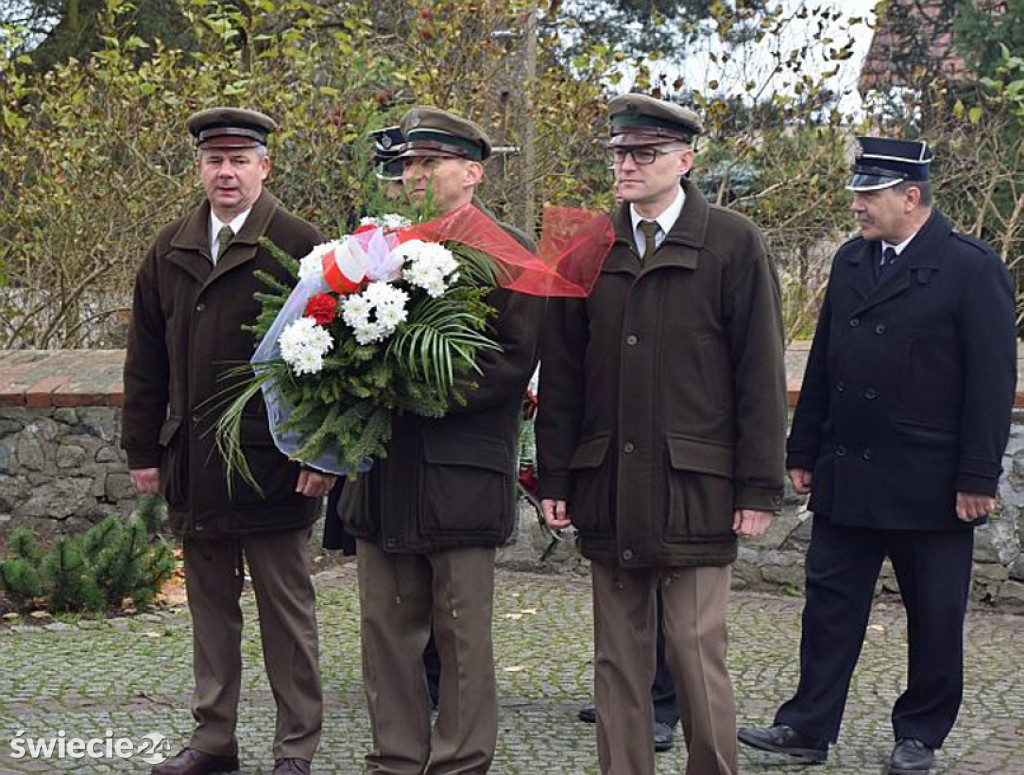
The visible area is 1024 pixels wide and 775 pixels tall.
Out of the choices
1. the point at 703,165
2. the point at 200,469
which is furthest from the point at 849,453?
the point at 703,165

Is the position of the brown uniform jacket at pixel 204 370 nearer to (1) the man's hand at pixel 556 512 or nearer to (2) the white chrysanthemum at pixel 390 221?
(2) the white chrysanthemum at pixel 390 221

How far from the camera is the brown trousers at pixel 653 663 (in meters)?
4.89

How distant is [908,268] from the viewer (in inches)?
226

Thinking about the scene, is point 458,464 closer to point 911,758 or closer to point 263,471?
point 263,471

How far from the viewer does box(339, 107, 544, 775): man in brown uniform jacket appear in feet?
16.6

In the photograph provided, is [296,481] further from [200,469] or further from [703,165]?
[703,165]

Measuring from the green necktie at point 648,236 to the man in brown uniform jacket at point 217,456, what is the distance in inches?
44.7

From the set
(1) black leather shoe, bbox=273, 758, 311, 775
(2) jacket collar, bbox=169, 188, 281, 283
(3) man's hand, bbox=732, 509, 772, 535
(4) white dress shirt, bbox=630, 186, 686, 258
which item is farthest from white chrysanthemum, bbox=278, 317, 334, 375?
(1) black leather shoe, bbox=273, 758, 311, 775

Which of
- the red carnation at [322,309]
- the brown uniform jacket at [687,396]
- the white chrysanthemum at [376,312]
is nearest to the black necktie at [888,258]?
the brown uniform jacket at [687,396]

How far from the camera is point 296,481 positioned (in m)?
5.40

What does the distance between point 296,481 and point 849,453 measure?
1.83m

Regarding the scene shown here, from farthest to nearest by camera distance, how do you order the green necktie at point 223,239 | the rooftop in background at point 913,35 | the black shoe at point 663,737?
the rooftop in background at point 913,35, the black shoe at point 663,737, the green necktie at point 223,239

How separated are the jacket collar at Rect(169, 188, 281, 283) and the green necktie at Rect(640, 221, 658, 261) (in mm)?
1250

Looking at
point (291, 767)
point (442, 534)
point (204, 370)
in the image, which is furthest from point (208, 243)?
point (291, 767)
